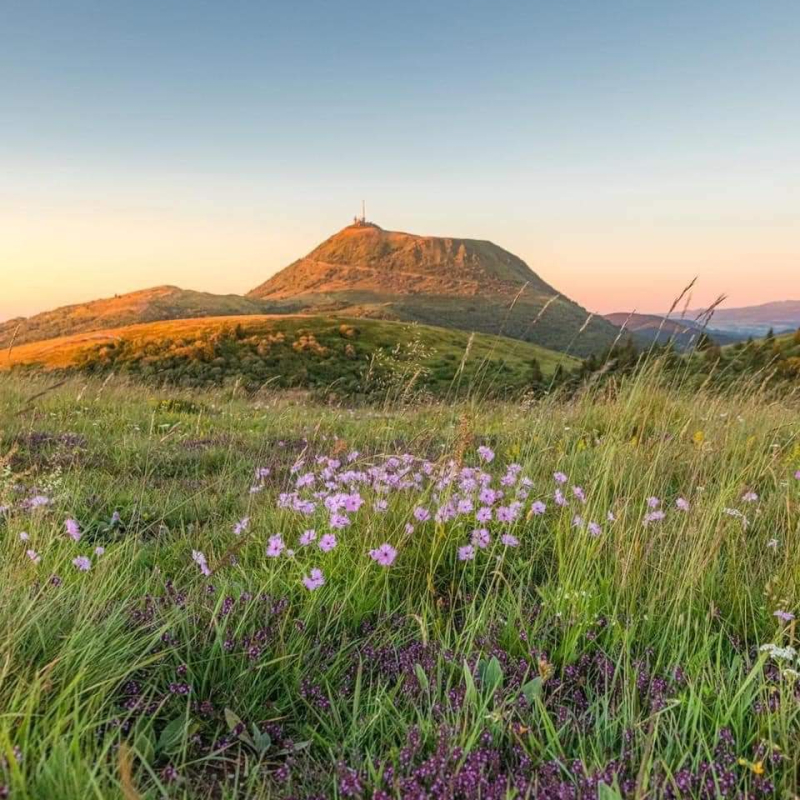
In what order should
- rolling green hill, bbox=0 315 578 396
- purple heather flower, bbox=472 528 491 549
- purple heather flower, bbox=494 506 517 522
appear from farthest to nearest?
1. rolling green hill, bbox=0 315 578 396
2. purple heather flower, bbox=494 506 517 522
3. purple heather flower, bbox=472 528 491 549

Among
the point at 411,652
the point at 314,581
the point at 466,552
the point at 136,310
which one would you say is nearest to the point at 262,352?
the point at 466,552

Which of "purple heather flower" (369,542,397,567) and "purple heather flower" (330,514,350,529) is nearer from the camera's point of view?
"purple heather flower" (369,542,397,567)

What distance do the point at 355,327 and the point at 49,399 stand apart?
198ft

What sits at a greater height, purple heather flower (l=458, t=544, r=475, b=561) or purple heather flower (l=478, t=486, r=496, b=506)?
purple heather flower (l=478, t=486, r=496, b=506)

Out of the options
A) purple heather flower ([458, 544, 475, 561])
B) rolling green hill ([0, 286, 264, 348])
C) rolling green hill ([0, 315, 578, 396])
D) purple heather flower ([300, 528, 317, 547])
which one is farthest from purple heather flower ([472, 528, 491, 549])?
rolling green hill ([0, 286, 264, 348])

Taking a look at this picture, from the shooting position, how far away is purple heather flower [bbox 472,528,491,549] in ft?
9.66

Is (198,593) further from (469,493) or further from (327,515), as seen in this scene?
(469,493)

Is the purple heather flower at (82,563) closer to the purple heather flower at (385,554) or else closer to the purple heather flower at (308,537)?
the purple heather flower at (308,537)

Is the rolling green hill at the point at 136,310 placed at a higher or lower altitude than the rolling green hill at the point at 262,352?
higher

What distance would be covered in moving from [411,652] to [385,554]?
536mm

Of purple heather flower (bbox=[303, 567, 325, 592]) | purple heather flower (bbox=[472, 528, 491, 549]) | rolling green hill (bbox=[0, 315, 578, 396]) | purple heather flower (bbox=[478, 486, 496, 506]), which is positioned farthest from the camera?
rolling green hill (bbox=[0, 315, 578, 396])

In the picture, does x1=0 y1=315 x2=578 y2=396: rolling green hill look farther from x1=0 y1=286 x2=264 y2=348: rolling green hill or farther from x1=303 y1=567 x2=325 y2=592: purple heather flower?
x1=303 y1=567 x2=325 y2=592: purple heather flower

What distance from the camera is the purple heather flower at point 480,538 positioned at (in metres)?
2.95

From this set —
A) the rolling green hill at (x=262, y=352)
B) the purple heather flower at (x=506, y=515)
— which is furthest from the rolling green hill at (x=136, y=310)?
the purple heather flower at (x=506, y=515)
